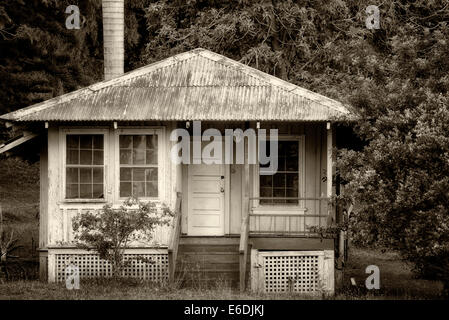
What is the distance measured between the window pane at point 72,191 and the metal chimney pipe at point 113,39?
4.22 meters

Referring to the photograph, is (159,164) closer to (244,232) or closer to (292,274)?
(244,232)

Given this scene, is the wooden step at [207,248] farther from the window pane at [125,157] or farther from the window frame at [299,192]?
the window pane at [125,157]

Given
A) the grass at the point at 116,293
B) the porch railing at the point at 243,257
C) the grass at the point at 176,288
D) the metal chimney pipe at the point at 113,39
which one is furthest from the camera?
the metal chimney pipe at the point at 113,39

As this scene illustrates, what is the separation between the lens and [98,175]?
57.2 feet

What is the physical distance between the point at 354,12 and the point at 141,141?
1391cm

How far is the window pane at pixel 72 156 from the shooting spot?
1739cm

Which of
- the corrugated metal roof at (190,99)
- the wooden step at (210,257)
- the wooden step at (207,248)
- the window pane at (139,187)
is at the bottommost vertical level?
the wooden step at (210,257)

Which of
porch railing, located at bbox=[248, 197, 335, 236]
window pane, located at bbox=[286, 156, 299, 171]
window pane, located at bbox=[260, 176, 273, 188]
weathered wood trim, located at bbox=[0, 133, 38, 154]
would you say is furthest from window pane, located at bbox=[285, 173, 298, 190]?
weathered wood trim, located at bbox=[0, 133, 38, 154]

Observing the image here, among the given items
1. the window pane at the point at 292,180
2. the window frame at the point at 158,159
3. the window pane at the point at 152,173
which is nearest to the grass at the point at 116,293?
the window frame at the point at 158,159

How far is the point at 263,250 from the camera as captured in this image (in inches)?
691

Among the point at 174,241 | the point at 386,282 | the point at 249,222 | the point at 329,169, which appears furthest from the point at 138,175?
the point at 386,282
